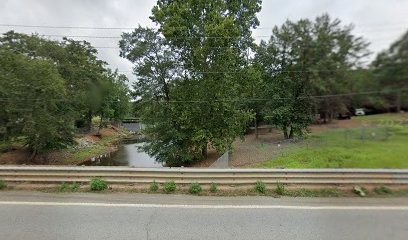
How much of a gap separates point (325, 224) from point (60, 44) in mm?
23610

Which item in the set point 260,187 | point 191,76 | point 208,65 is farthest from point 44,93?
point 260,187

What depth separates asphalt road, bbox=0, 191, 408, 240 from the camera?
372 cm

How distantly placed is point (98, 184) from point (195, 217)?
2894mm

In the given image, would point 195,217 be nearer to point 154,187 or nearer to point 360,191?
point 154,187

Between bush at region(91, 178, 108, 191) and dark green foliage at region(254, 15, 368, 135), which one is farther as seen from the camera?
bush at region(91, 178, 108, 191)

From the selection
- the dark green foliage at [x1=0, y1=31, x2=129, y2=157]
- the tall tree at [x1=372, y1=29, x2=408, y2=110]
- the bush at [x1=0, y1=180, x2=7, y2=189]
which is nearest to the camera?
the tall tree at [x1=372, y1=29, x2=408, y2=110]

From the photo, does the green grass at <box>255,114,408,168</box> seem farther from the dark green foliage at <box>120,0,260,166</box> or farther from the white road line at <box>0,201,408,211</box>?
the dark green foliage at <box>120,0,260,166</box>

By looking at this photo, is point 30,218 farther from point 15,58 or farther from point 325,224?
point 15,58

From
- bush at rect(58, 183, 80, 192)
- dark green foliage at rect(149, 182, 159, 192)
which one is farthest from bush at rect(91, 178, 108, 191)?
dark green foliage at rect(149, 182, 159, 192)

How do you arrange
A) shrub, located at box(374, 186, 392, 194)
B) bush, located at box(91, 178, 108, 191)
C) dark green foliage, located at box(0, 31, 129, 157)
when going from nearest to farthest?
1. shrub, located at box(374, 186, 392, 194)
2. bush, located at box(91, 178, 108, 191)
3. dark green foliage, located at box(0, 31, 129, 157)

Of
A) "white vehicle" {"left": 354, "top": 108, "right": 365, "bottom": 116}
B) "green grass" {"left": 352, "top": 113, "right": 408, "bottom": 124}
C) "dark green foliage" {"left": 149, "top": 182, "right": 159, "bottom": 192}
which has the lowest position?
"dark green foliage" {"left": 149, "top": 182, "right": 159, "bottom": 192}

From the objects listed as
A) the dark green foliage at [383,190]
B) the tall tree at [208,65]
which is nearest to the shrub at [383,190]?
the dark green foliage at [383,190]

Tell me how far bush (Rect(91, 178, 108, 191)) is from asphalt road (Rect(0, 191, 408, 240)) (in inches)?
12.1

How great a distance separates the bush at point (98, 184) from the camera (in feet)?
19.1
